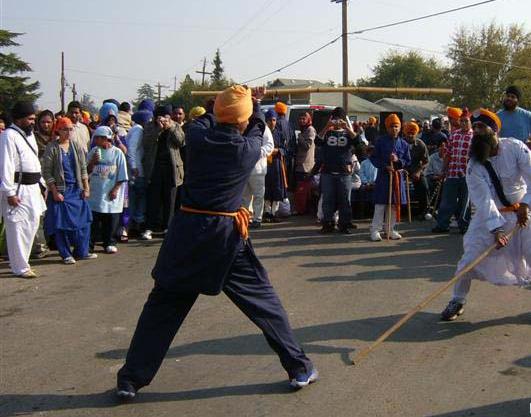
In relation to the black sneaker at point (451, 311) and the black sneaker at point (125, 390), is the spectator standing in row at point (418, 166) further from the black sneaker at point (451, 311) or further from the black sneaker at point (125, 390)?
the black sneaker at point (125, 390)

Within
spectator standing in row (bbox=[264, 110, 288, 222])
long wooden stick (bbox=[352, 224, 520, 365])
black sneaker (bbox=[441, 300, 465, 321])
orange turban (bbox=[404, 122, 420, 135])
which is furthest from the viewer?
orange turban (bbox=[404, 122, 420, 135])

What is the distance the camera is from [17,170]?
24.8 ft

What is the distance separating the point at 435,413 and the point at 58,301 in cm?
418

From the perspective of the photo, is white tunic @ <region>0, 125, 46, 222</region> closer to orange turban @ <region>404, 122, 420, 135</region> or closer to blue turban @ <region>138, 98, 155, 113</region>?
blue turban @ <region>138, 98, 155, 113</region>

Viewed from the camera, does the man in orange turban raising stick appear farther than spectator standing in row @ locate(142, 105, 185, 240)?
No

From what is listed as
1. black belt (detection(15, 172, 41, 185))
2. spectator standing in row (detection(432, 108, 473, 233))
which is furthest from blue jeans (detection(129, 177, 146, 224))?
spectator standing in row (detection(432, 108, 473, 233))

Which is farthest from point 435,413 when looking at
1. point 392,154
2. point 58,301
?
point 392,154

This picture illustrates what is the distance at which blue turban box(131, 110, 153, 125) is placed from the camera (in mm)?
10422

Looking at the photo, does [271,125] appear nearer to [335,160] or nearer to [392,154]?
[335,160]

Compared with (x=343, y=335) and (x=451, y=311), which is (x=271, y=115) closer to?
(x=451, y=311)

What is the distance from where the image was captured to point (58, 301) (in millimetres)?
6711

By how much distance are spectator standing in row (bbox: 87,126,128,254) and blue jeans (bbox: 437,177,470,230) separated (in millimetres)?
4948

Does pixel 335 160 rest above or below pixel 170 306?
above

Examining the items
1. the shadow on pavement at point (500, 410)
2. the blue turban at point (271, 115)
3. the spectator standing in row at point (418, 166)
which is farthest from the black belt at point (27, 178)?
the spectator standing in row at point (418, 166)
